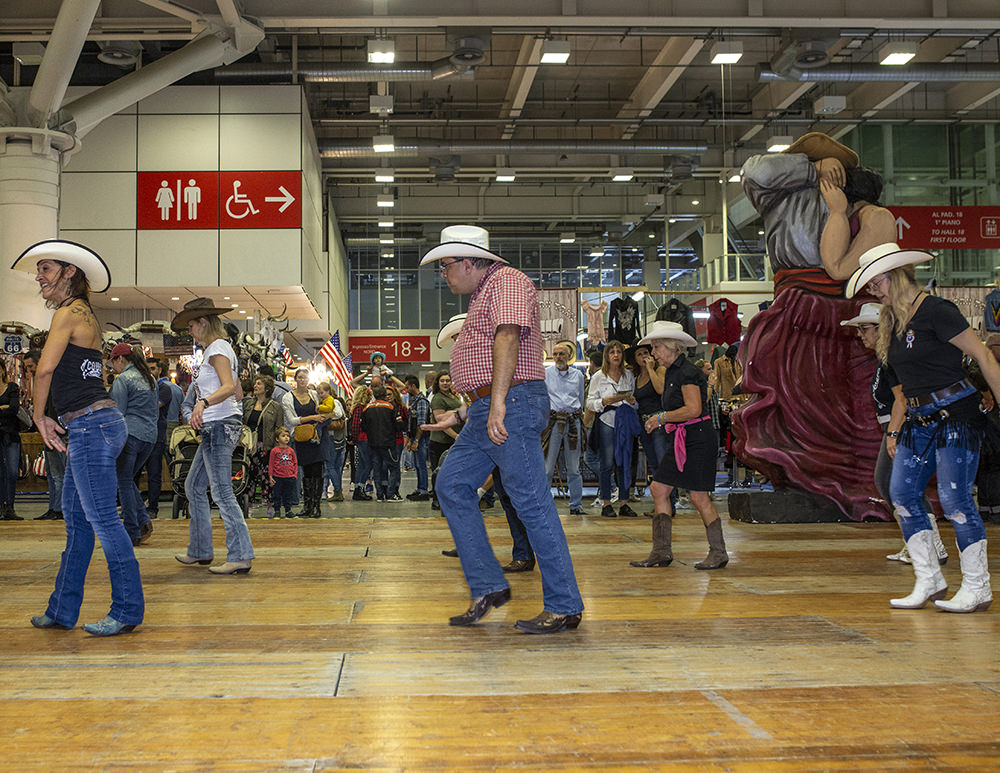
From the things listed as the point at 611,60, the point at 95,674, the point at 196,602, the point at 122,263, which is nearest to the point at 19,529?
the point at 196,602

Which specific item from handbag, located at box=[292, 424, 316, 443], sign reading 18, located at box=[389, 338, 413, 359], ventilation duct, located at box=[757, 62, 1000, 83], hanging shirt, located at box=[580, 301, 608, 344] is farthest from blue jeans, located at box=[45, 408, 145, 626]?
sign reading 18, located at box=[389, 338, 413, 359]

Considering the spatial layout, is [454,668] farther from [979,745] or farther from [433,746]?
[979,745]

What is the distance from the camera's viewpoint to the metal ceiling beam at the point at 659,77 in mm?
16036

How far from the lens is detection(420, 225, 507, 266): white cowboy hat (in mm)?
4105

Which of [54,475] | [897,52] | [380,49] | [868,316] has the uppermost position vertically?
[897,52]

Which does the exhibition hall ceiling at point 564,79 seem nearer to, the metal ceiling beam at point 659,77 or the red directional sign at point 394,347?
the metal ceiling beam at point 659,77

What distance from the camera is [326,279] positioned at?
73.8ft

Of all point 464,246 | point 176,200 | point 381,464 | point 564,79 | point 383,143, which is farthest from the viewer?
point 564,79

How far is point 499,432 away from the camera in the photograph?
12.5ft

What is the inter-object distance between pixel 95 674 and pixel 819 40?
46.2 feet

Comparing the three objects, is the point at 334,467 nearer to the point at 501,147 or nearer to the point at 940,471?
the point at 940,471

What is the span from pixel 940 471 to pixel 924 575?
513 millimetres

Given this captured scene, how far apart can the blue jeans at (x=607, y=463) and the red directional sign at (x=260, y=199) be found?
9.11 meters

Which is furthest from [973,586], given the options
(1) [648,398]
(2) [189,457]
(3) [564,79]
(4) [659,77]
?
(3) [564,79]
